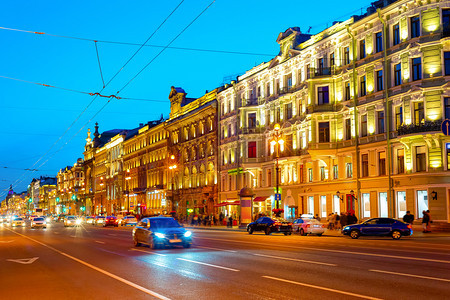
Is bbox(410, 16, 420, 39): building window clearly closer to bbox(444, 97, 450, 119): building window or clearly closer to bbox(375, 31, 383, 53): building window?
bbox(375, 31, 383, 53): building window

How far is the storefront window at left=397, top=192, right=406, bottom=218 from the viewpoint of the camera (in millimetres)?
39812

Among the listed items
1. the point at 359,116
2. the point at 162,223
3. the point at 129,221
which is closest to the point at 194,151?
the point at 129,221

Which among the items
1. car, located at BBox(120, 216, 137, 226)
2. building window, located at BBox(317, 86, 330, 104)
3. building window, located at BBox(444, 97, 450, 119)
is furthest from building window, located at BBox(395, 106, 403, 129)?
car, located at BBox(120, 216, 137, 226)

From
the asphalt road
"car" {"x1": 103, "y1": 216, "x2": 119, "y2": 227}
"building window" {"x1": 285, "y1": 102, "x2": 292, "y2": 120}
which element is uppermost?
"building window" {"x1": 285, "y1": 102, "x2": 292, "y2": 120}

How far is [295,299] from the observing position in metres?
10.1

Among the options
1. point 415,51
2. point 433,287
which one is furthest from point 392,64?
point 433,287

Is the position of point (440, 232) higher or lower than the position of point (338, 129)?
lower

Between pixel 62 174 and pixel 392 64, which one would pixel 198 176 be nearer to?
pixel 392 64

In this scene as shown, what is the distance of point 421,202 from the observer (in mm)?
38344

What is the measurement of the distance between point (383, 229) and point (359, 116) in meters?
15.0

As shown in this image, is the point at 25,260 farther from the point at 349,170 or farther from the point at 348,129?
the point at 348,129

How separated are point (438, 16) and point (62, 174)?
17564cm

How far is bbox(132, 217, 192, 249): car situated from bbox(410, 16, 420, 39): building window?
80.0 ft

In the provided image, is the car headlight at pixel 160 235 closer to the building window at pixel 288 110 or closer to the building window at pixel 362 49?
the building window at pixel 362 49
